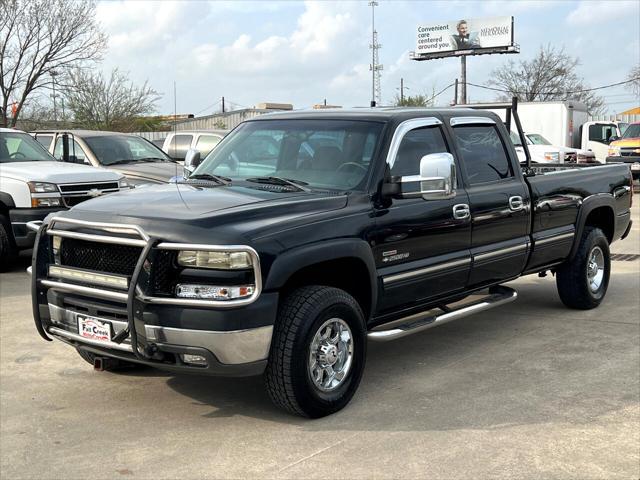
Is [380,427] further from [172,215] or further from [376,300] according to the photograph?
[172,215]

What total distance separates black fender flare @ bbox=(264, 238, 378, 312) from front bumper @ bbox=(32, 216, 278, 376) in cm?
12

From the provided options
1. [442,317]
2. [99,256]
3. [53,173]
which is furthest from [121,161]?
[99,256]

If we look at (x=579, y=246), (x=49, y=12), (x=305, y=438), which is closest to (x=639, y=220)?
(x=579, y=246)

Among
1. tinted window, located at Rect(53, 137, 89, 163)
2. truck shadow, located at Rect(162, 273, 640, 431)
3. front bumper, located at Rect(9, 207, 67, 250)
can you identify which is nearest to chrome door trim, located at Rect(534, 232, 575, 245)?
truck shadow, located at Rect(162, 273, 640, 431)

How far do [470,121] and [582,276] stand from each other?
7.17ft

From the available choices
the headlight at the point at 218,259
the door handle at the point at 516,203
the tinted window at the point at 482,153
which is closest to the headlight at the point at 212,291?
the headlight at the point at 218,259

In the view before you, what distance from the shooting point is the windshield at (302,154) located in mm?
5426

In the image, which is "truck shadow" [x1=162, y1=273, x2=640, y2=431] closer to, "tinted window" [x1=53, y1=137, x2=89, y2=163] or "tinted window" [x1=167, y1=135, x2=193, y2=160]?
"tinted window" [x1=53, y1=137, x2=89, y2=163]

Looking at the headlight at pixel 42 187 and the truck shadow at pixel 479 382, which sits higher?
the headlight at pixel 42 187

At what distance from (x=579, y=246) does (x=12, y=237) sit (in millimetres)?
6729

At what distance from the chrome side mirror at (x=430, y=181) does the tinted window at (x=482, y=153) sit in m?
0.84

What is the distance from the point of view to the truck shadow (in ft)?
15.9

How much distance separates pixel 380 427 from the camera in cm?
466

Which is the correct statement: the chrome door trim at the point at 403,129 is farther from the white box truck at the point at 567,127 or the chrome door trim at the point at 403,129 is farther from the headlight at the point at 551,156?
the white box truck at the point at 567,127
